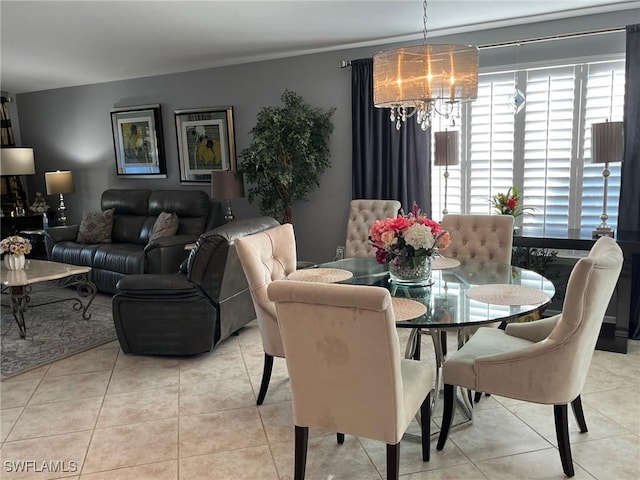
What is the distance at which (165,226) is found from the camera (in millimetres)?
5473

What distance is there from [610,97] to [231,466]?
3.61 m

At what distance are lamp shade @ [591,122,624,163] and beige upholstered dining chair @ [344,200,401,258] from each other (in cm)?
159

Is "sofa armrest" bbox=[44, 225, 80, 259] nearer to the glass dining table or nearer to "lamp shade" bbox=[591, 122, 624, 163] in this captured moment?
the glass dining table

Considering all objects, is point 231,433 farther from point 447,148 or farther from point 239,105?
point 239,105

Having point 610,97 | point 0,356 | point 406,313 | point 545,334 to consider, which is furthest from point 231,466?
point 610,97

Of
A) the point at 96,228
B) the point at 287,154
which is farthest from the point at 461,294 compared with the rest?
the point at 96,228

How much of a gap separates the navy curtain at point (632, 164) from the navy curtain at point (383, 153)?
1.50 metres

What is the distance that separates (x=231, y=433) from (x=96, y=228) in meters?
4.02

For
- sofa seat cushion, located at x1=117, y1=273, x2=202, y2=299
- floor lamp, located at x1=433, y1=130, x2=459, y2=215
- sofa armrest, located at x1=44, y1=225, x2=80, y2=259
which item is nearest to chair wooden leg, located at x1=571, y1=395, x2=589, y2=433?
floor lamp, located at x1=433, y1=130, x2=459, y2=215

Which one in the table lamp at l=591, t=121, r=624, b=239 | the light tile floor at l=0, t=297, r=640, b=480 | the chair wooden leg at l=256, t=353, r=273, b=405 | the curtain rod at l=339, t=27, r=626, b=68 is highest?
the curtain rod at l=339, t=27, r=626, b=68

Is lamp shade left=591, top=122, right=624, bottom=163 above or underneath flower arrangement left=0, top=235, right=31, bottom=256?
above

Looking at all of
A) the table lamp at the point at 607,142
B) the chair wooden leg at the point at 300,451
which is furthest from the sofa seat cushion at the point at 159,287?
the table lamp at the point at 607,142

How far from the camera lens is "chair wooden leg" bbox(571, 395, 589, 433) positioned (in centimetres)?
250

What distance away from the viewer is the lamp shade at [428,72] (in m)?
2.54
